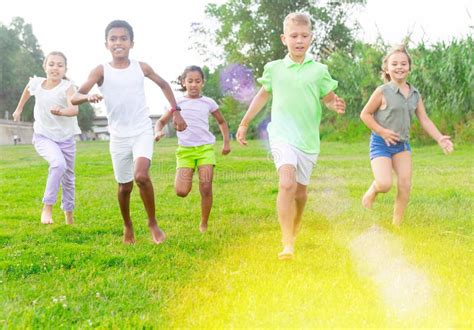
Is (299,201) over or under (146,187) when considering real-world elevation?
under

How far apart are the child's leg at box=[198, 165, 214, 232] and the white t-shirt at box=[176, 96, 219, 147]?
0.28 meters

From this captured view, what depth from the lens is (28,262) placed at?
191 inches

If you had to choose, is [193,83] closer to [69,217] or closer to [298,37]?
[298,37]

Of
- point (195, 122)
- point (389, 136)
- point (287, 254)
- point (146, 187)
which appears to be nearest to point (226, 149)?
point (195, 122)

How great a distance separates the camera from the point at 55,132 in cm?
711

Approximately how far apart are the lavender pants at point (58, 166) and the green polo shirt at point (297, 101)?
9.23 feet

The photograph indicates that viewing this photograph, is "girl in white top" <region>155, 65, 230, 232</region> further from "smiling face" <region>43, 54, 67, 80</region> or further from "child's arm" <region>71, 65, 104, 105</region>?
"smiling face" <region>43, 54, 67, 80</region>

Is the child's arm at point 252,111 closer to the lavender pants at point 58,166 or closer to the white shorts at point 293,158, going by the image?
the white shorts at point 293,158

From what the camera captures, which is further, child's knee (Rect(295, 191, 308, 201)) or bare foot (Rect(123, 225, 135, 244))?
bare foot (Rect(123, 225, 135, 244))

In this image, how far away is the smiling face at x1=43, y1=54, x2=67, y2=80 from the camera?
23.5 feet

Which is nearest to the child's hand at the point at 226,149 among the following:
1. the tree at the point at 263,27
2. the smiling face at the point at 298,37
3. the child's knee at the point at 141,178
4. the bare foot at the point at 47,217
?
the child's knee at the point at 141,178

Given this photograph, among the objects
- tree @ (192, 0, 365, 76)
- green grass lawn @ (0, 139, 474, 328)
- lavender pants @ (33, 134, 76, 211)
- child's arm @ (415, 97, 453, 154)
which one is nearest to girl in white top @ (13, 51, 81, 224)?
lavender pants @ (33, 134, 76, 211)

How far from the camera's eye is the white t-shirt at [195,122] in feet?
22.0

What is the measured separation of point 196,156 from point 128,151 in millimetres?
1058
